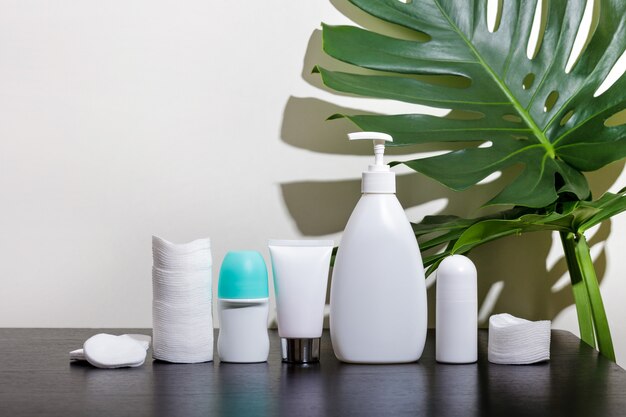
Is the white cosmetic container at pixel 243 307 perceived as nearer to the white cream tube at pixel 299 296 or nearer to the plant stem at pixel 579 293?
the white cream tube at pixel 299 296

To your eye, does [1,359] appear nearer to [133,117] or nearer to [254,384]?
[254,384]

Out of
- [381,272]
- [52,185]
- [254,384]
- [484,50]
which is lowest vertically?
[254,384]

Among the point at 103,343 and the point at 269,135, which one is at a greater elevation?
the point at 269,135

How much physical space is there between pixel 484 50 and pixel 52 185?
65 centimetres

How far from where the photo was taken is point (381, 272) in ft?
2.66

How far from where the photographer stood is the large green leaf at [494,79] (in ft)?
3.35

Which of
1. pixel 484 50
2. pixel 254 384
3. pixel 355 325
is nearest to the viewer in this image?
pixel 254 384

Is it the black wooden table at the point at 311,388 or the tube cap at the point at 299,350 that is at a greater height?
the tube cap at the point at 299,350

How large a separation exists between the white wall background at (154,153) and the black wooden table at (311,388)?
0.83 ft

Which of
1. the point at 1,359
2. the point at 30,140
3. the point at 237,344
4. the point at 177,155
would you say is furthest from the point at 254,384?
the point at 30,140

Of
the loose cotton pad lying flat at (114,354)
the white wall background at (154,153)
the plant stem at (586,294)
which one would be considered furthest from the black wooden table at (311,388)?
the white wall background at (154,153)

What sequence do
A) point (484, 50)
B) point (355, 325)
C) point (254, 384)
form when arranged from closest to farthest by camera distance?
point (254, 384) < point (355, 325) < point (484, 50)

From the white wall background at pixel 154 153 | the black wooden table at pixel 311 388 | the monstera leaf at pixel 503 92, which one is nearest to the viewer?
the black wooden table at pixel 311 388

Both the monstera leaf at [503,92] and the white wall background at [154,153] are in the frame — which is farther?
the white wall background at [154,153]
